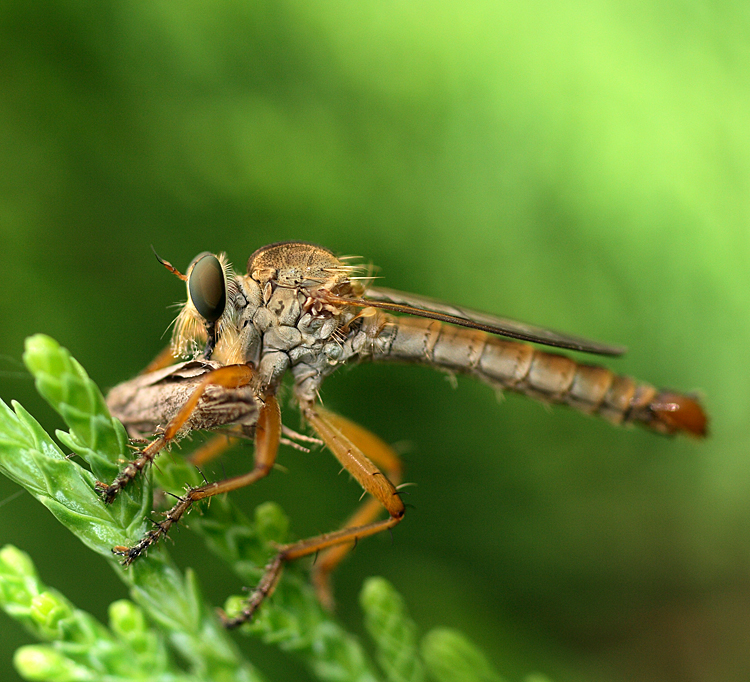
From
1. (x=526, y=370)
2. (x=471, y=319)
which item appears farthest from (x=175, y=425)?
(x=526, y=370)

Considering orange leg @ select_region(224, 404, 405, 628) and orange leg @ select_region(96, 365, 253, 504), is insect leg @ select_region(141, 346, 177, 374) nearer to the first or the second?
orange leg @ select_region(96, 365, 253, 504)

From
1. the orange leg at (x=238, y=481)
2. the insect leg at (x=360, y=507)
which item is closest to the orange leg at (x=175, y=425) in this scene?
the orange leg at (x=238, y=481)

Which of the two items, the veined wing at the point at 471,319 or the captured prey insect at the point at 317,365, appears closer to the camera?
the captured prey insect at the point at 317,365

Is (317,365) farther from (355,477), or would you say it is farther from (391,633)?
(391,633)

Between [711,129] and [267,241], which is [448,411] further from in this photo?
[711,129]

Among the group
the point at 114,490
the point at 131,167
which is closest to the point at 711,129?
the point at 131,167

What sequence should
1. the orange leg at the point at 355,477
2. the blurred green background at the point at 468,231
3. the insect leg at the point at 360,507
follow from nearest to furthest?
the orange leg at the point at 355,477 → the blurred green background at the point at 468,231 → the insect leg at the point at 360,507

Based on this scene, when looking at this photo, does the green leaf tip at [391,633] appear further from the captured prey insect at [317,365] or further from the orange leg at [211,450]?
the orange leg at [211,450]

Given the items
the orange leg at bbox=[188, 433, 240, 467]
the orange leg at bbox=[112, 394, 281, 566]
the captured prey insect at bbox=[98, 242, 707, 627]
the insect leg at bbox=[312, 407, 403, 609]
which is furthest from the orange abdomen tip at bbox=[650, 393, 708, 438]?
the orange leg at bbox=[188, 433, 240, 467]
